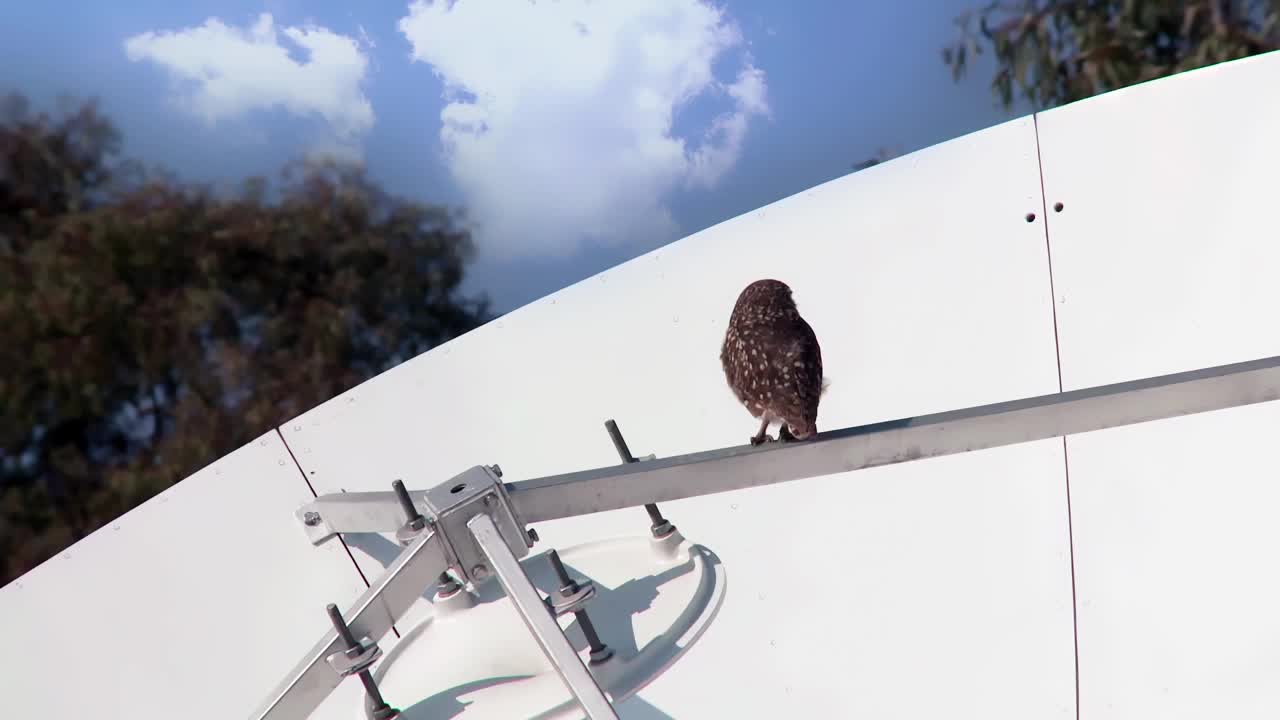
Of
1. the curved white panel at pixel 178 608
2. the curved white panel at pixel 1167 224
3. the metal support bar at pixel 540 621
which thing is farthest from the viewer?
the curved white panel at pixel 1167 224

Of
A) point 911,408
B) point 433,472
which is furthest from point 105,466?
point 911,408

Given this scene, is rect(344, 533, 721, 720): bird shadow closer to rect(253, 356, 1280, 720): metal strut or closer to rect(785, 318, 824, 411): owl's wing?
rect(253, 356, 1280, 720): metal strut

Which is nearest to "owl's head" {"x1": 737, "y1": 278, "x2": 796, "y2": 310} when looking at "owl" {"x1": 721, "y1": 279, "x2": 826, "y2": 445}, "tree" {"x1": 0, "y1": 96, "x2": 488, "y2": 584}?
"owl" {"x1": 721, "y1": 279, "x2": 826, "y2": 445}

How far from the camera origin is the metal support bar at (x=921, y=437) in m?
0.73

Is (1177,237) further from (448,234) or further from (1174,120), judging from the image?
(448,234)

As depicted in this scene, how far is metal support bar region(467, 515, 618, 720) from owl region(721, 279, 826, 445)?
0.20 metres

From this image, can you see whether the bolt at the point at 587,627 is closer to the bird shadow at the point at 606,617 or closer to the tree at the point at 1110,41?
the bird shadow at the point at 606,617

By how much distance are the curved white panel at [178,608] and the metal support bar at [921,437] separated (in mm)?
395

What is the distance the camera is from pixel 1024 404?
740 millimetres

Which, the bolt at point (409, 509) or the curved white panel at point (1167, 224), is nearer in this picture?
the bolt at point (409, 509)

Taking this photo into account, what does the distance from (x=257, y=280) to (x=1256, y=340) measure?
9.65ft

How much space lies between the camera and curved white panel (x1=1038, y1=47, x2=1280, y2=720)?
1072 millimetres

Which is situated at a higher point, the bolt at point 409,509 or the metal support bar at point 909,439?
the bolt at point 409,509

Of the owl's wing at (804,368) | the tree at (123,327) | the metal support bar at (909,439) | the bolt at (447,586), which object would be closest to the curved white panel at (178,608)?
the bolt at (447,586)
